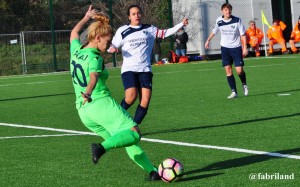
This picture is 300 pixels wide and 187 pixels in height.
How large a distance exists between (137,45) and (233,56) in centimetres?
644

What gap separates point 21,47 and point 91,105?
29.9 m

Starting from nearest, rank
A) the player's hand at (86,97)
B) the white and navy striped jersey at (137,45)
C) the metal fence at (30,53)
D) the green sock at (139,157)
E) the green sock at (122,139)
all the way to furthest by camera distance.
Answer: the player's hand at (86,97), the green sock at (122,139), the green sock at (139,157), the white and navy striped jersey at (137,45), the metal fence at (30,53)

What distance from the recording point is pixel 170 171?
7820mm

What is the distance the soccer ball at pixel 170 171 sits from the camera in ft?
25.6

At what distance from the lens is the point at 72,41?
27.1 feet

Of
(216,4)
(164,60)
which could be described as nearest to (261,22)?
(216,4)

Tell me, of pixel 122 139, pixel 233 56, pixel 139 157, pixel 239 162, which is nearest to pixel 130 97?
pixel 239 162

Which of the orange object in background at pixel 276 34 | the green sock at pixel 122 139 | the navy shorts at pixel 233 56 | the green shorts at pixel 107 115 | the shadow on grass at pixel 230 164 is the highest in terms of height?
the orange object in background at pixel 276 34

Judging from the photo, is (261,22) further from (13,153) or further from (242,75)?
(13,153)

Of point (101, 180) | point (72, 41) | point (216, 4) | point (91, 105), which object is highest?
point (216, 4)

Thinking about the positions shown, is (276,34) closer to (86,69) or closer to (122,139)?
(86,69)

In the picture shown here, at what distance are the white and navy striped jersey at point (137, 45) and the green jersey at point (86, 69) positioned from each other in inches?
159

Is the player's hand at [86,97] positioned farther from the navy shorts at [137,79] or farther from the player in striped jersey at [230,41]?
the player in striped jersey at [230,41]

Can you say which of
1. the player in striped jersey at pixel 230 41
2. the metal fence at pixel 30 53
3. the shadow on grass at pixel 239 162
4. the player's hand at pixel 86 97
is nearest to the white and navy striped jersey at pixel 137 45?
the shadow on grass at pixel 239 162
